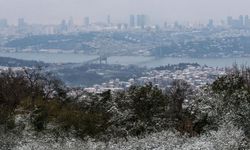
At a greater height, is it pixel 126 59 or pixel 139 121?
pixel 139 121

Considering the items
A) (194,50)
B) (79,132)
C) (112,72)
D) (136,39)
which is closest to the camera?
(79,132)

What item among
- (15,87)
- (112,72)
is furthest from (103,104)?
(112,72)

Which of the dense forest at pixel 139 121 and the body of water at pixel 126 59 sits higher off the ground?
the dense forest at pixel 139 121

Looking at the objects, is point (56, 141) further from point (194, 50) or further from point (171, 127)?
point (194, 50)

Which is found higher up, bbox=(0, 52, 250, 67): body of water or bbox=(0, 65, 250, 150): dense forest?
bbox=(0, 65, 250, 150): dense forest

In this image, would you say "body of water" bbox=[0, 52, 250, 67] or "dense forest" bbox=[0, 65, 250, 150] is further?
"body of water" bbox=[0, 52, 250, 67]

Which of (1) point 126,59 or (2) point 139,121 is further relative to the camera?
(1) point 126,59

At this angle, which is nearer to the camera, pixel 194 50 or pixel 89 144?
pixel 89 144

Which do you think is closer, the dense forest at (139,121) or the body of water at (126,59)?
the dense forest at (139,121)
